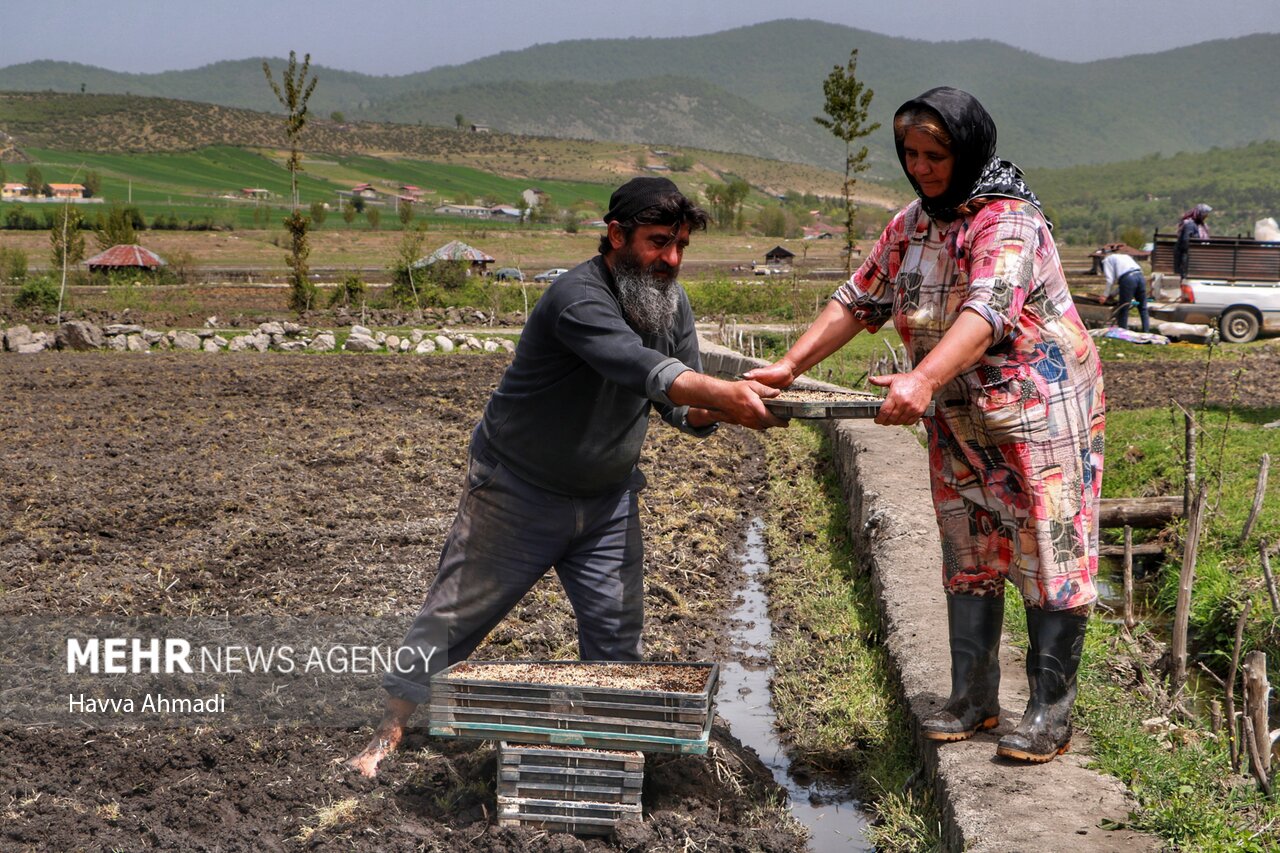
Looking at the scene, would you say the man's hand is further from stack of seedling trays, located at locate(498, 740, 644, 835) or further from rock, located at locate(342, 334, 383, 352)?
rock, located at locate(342, 334, 383, 352)

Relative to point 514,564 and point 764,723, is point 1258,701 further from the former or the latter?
point 514,564

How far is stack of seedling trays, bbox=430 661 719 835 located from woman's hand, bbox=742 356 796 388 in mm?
934

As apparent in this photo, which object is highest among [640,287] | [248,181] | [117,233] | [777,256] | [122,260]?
[248,181]

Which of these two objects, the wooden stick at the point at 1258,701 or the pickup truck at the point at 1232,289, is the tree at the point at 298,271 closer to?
the pickup truck at the point at 1232,289

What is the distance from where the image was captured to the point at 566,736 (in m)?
3.73

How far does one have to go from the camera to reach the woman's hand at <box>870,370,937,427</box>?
340 cm

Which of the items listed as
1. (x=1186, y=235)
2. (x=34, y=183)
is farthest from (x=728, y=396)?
(x=34, y=183)

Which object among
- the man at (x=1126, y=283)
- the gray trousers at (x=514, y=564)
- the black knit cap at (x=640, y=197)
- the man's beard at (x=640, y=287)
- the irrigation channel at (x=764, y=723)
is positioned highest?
the black knit cap at (x=640, y=197)

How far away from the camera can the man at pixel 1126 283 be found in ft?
58.2

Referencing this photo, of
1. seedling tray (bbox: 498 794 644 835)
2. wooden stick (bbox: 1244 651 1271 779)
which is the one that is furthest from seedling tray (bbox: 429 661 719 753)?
wooden stick (bbox: 1244 651 1271 779)

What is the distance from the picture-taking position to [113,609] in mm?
5758

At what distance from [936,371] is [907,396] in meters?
0.13

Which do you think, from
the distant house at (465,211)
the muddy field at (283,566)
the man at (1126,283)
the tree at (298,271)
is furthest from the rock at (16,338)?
the distant house at (465,211)

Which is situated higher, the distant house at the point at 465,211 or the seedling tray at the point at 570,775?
the distant house at the point at 465,211
